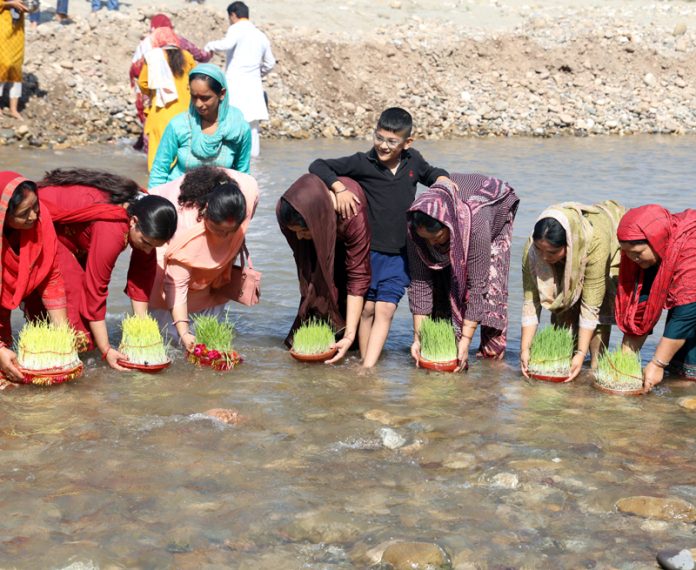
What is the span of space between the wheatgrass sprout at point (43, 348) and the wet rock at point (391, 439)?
1.67 metres

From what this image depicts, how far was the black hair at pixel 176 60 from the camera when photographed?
9461 mm

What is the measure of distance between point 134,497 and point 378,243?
7.33ft

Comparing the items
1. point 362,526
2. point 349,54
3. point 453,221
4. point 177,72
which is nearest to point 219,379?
point 453,221

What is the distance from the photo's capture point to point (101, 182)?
529cm

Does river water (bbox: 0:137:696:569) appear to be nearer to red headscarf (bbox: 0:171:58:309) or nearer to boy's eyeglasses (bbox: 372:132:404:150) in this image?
red headscarf (bbox: 0:171:58:309)

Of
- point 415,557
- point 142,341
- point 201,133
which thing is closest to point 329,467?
point 415,557

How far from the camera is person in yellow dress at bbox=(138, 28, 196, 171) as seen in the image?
899 cm

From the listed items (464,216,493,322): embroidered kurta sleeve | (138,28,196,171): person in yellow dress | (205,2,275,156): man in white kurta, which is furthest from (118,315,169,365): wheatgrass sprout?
(205,2,275,156): man in white kurta

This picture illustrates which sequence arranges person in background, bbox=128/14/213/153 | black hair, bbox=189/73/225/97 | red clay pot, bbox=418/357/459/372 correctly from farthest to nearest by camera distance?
person in background, bbox=128/14/213/153
black hair, bbox=189/73/225/97
red clay pot, bbox=418/357/459/372

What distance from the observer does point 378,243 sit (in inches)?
221

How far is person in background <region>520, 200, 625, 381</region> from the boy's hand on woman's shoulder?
98 cm

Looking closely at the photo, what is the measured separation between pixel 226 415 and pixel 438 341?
4.39ft

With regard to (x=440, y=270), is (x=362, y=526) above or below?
below

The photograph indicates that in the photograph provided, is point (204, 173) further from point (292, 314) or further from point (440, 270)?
point (292, 314)
